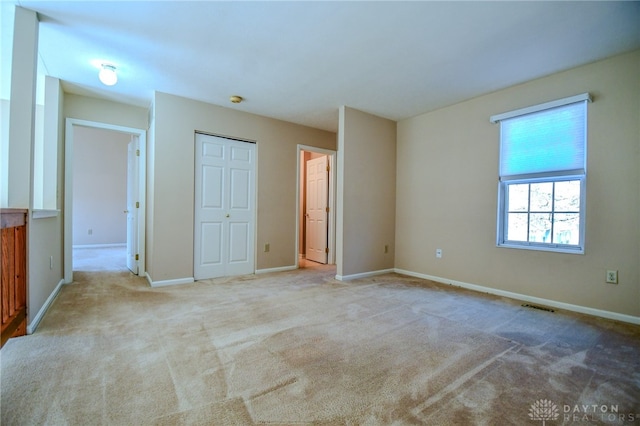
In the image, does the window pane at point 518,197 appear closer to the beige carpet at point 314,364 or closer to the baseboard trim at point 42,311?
the beige carpet at point 314,364

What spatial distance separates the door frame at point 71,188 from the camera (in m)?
3.62

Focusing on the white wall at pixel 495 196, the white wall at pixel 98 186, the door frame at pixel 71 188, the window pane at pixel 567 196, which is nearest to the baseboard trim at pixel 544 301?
the white wall at pixel 495 196

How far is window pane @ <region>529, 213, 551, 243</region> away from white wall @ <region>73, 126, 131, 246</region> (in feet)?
27.9

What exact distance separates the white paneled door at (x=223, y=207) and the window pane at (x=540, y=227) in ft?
12.0

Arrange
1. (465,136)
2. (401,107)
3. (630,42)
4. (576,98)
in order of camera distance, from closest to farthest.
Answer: (630,42) < (576,98) < (465,136) < (401,107)

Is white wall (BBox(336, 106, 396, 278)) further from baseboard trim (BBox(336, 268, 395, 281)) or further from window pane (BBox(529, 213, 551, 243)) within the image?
window pane (BBox(529, 213, 551, 243))

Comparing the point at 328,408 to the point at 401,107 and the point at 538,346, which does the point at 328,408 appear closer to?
the point at 538,346

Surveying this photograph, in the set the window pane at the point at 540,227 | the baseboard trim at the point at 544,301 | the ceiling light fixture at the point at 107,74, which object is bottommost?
the baseboard trim at the point at 544,301

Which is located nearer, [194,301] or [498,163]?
[194,301]

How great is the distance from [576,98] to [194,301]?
14.4 feet

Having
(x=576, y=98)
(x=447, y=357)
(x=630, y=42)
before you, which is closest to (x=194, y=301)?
(x=447, y=357)

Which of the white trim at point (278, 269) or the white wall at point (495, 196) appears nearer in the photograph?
the white wall at point (495, 196)

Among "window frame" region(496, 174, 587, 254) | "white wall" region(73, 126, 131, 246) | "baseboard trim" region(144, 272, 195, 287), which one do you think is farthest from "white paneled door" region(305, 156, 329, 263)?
"white wall" region(73, 126, 131, 246)

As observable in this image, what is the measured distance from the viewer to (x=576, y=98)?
9.03 feet
